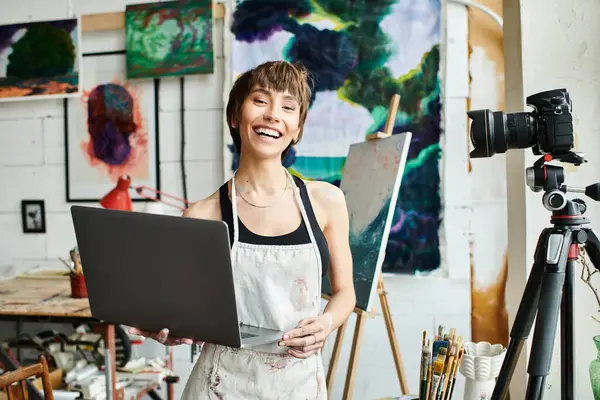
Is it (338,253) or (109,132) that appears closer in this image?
(338,253)

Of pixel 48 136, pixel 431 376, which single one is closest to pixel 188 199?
pixel 48 136

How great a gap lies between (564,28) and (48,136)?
2.53 meters

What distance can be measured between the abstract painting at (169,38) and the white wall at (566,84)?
1.47 m

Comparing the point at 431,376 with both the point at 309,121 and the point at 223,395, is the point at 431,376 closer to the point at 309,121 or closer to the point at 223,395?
the point at 223,395

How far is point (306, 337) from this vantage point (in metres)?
1.13

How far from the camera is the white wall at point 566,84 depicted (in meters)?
1.83

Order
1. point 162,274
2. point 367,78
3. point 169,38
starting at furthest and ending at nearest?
point 169,38
point 367,78
point 162,274

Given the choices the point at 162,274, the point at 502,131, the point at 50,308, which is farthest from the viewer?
the point at 50,308

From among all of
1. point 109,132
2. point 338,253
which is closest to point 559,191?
point 338,253

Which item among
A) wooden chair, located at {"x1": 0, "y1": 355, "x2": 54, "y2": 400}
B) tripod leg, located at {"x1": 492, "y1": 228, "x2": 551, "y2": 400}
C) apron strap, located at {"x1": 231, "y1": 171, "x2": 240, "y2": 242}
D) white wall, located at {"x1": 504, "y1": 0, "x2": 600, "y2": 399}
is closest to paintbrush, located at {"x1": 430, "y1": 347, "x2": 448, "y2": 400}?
tripod leg, located at {"x1": 492, "y1": 228, "x2": 551, "y2": 400}

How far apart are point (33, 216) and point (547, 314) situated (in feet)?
8.86

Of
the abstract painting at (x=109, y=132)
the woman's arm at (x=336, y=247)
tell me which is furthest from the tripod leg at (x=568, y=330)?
the abstract painting at (x=109, y=132)

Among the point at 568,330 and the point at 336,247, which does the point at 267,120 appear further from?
the point at 568,330

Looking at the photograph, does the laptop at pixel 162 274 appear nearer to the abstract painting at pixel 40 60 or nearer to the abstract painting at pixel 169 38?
the abstract painting at pixel 169 38
